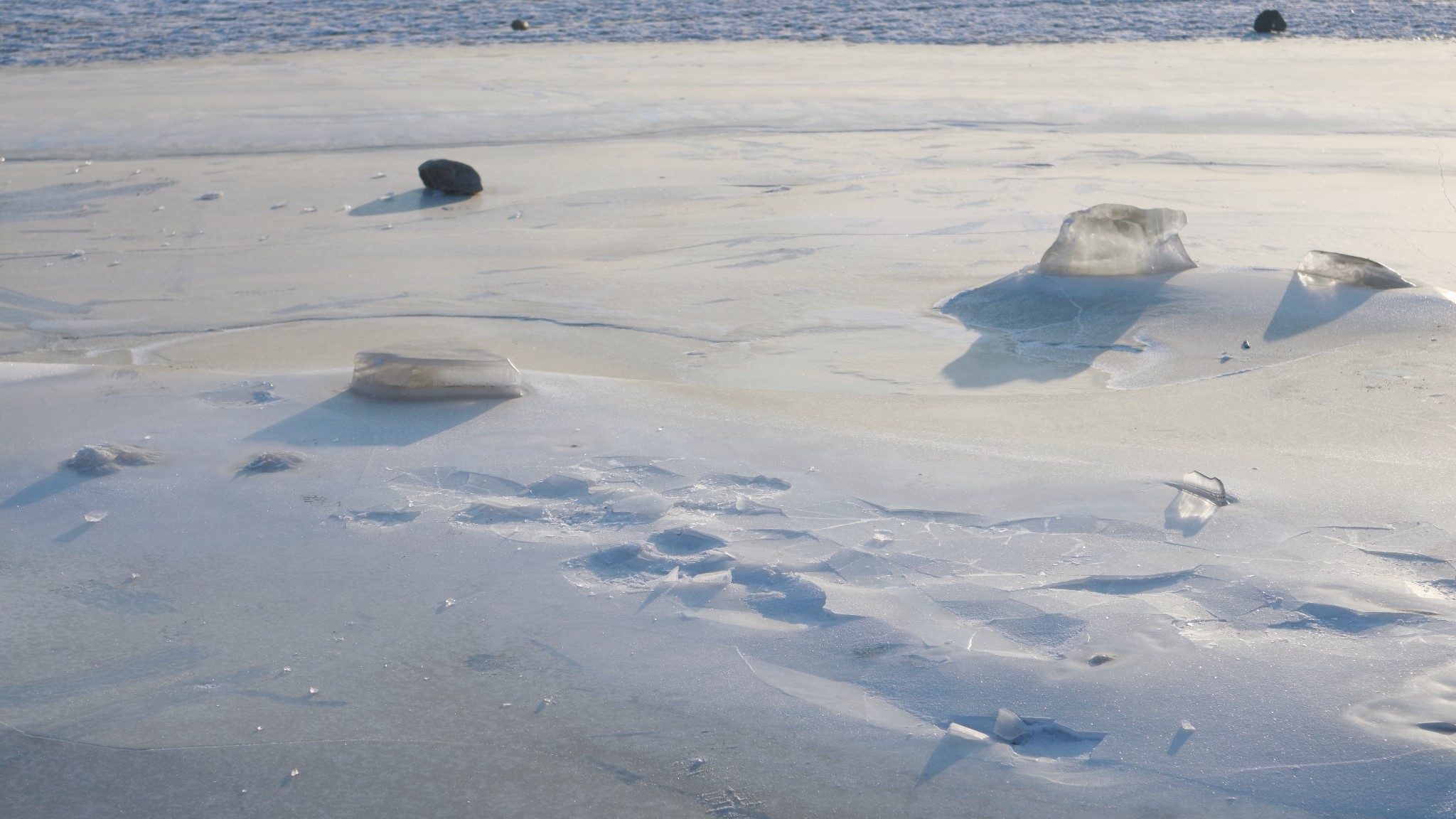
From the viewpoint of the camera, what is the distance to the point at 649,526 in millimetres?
2096

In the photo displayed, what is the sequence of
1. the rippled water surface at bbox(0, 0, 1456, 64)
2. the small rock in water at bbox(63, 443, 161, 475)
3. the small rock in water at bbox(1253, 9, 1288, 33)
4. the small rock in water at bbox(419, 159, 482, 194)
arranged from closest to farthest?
the small rock in water at bbox(63, 443, 161, 475), the small rock in water at bbox(419, 159, 482, 194), the rippled water surface at bbox(0, 0, 1456, 64), the small rock in water at bbox(1253, 9, 1288, 33)

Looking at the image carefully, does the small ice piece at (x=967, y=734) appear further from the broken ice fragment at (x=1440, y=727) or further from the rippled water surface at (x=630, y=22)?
the rippled water surface at (x=630, y=22)

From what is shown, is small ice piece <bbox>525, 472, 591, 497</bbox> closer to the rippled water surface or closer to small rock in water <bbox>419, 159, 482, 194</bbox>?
small rock in water <bbox>419, 159, 482, 194</bbox>

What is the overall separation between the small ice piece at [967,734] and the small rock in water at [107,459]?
1712 millimetres

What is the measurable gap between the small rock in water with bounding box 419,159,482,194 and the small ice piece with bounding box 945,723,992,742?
3.83 m

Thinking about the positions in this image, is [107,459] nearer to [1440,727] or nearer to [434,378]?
[434,378]

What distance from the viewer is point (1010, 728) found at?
1.57 meters

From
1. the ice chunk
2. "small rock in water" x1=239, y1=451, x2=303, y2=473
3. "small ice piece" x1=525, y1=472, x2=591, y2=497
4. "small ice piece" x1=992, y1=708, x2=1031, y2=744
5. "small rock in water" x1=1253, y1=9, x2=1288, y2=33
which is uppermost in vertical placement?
"small rock in water" x1=1253, y1=9, x2=1288, y2=33

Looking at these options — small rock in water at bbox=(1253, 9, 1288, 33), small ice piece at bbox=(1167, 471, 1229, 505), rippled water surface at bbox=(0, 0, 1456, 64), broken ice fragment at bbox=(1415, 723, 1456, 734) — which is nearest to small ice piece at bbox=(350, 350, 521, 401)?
small ice piece at bbox=(1167, 471, 1229, 505)

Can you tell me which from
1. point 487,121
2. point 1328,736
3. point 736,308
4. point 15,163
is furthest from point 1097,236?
point 15,163

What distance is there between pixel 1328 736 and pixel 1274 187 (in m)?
3.81

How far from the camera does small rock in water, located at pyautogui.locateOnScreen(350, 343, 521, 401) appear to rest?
2689 mm

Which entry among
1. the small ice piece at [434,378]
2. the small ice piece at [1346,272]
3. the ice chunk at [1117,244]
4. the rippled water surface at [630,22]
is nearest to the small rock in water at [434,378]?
the small ice piece at [434,378]

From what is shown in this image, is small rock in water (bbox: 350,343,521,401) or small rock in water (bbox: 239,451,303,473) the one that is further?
small rock in water (bbox: 350,343,521,401)
